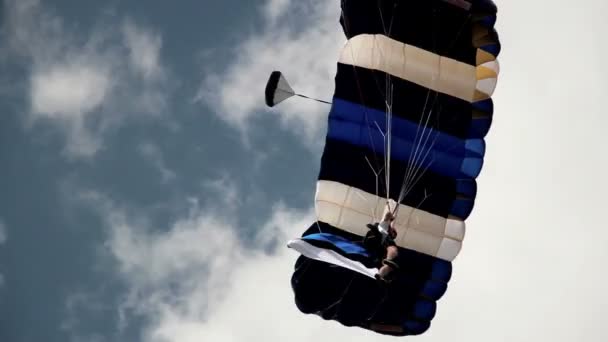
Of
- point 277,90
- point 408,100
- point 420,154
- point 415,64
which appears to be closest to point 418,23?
point 415,64

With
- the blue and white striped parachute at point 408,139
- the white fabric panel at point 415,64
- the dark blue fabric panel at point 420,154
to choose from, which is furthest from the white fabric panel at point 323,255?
the white fabric panel at point 415,64

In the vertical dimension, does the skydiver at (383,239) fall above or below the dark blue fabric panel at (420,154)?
below

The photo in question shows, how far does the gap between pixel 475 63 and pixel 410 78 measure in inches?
48.2

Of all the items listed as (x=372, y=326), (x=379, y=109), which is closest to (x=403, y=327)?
(x=372, y=326)

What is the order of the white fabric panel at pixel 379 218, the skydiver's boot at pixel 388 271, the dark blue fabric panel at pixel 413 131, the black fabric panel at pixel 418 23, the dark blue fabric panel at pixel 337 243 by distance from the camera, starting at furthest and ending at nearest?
the black fabric panel at pixel 418 23 → the dark blue fabric panel at pixel 413 131 → the white fabric panel at pixel 379 218 → the dark blue fabric panel at pixel 337 243 → the skydiver's boot at pixel 388 271

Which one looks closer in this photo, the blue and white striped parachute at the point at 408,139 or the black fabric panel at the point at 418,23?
the blue and white striped parachute at the point at 408,139

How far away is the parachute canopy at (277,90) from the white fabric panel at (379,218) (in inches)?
66.3

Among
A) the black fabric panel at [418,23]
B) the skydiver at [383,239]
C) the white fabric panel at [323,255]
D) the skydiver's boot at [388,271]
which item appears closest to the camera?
the skydiver's boot at [388,271]

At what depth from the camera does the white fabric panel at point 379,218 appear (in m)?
16.1

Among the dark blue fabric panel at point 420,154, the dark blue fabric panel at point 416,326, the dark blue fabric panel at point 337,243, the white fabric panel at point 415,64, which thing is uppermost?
the white fabric panel at point 415,64

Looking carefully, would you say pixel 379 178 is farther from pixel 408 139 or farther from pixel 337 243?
pixel 337 243

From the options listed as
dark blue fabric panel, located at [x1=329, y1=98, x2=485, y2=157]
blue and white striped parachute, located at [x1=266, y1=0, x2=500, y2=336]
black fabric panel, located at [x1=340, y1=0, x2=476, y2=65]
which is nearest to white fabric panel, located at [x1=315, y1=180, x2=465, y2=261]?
blue and white striped parachute, located at [x1=266, y1=0, x2=500, y2=336]

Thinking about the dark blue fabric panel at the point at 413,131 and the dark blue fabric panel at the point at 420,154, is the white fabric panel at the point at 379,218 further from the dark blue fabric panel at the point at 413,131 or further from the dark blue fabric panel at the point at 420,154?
the dark blue fabric panel at the point at 413,131

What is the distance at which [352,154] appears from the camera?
16.3 m
